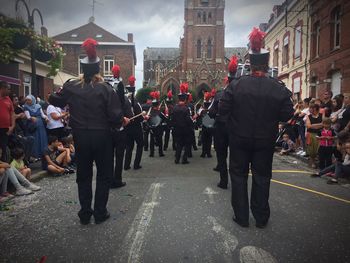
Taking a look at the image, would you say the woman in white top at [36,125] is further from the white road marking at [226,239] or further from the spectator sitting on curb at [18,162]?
the white road marking at [226,239]

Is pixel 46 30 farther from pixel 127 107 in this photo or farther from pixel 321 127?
pixel 321 127

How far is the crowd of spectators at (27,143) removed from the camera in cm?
597

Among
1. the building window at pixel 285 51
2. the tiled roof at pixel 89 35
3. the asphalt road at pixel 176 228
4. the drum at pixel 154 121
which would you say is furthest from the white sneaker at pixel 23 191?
the tiled roof at pixel 89 35

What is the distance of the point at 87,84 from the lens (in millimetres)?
4383

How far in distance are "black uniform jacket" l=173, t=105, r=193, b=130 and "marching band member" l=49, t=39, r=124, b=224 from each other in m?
5.21

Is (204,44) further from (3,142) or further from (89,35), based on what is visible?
(3,142)

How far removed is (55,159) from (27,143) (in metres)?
0.82

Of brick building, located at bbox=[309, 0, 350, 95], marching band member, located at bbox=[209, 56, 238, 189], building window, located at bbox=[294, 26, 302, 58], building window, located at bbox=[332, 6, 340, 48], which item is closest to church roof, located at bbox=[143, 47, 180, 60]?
building window, located at bbox=[294, 26, 302, 58]

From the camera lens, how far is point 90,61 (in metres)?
4.46

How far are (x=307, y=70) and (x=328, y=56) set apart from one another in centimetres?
304

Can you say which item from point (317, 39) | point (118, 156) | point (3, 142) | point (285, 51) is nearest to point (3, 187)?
point (3, 142)

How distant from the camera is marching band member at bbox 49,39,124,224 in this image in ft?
14.2

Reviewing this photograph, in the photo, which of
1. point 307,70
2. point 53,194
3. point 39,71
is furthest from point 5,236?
point 307,70

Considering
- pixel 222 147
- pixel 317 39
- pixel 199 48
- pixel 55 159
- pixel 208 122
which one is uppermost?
pixel 199 48
